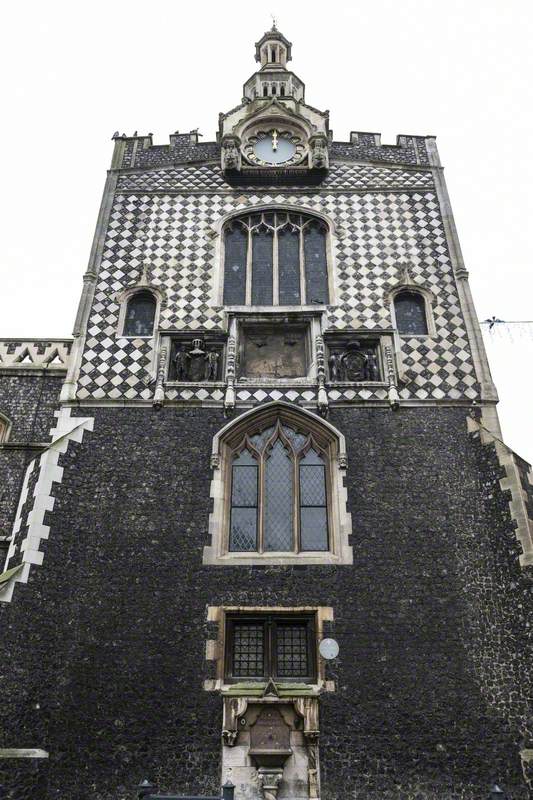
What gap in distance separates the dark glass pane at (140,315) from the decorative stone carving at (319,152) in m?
5.61

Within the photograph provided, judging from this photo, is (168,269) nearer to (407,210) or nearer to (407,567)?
(407,210)

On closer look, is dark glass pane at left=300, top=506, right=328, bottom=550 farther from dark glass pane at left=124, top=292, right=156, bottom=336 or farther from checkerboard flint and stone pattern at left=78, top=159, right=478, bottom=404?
dark glass pane at left=124, top=292, right=156, bottom=336

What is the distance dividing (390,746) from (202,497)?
504 cm

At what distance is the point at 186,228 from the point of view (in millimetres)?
16859

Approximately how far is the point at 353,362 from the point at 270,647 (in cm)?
596

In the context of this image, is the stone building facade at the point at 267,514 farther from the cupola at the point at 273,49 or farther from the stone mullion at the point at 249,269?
the cupola at the point at 273,49

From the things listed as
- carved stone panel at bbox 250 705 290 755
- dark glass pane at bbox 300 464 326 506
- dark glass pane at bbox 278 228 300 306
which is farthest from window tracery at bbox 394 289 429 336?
carved stone panel at bbox 250 705 290 755

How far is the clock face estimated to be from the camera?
1820 cm

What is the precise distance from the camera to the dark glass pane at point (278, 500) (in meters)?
12.5

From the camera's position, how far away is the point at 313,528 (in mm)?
12586

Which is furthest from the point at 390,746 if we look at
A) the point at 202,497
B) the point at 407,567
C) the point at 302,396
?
the point at 302,396

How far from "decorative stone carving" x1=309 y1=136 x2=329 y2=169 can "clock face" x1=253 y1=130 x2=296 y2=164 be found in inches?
27.6

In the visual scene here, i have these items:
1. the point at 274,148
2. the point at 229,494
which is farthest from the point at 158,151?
the point at 229,494

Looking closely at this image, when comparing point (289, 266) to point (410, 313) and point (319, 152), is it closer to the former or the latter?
point (410, 313)
